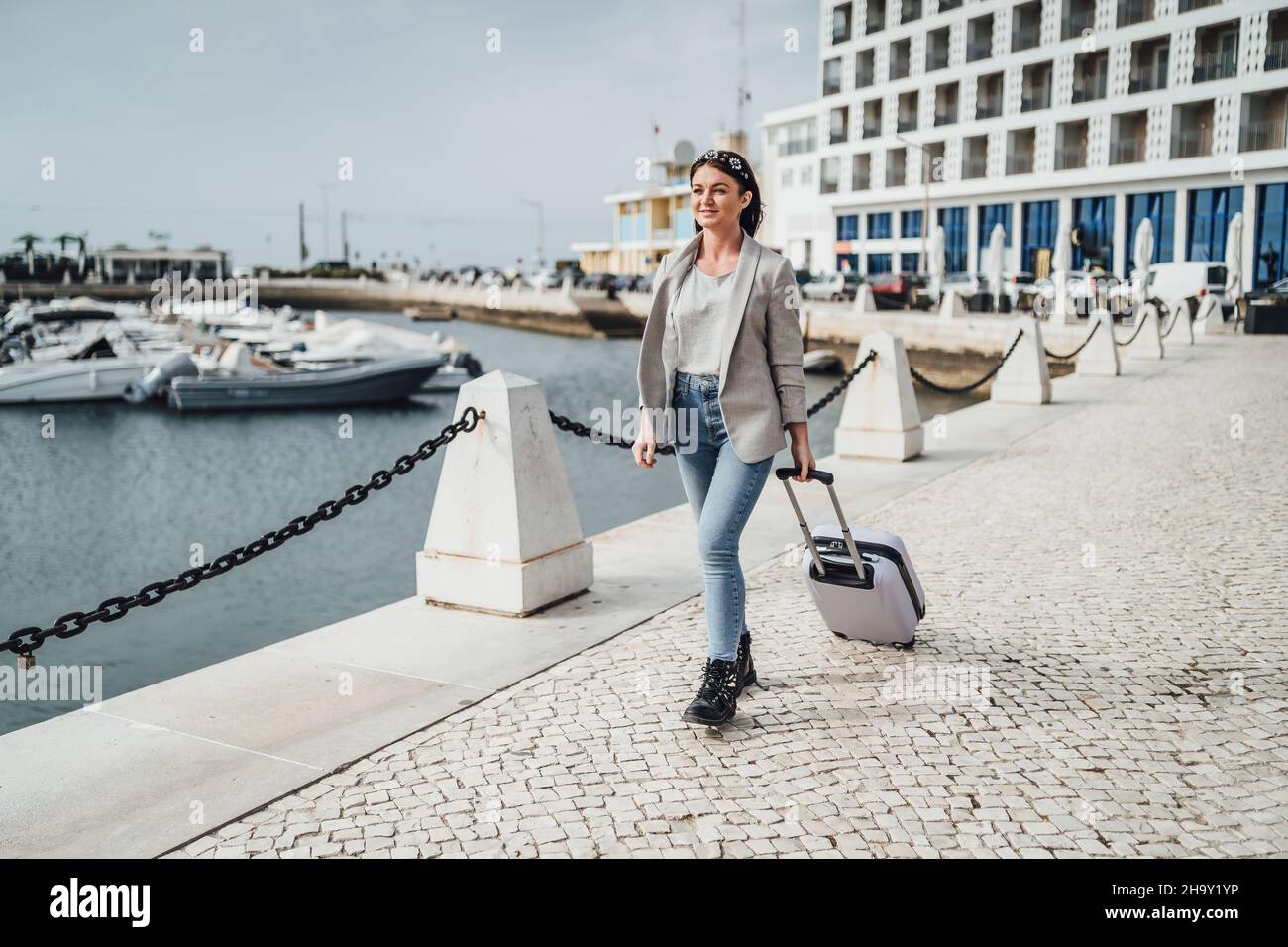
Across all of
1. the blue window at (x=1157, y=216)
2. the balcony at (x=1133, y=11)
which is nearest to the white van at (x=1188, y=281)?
the blue window at (x=1157, y=216)

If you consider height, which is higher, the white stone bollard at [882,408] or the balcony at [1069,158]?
the balcony at [1069,158]

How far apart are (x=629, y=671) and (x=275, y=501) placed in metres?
16.4

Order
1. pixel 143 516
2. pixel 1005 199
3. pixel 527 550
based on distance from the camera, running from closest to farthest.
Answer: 1. pixel 527 550
2. pixel 143 516
3. pixel 1005 199

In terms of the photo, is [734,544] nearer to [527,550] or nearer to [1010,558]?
[527,550]

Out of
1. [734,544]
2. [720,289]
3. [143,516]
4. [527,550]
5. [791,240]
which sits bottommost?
[143,516]

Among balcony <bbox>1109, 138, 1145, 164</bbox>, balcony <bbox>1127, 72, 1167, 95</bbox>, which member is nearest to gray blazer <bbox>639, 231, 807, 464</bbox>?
balcony <bbox>1127, 72, 1167, 95</bbox>

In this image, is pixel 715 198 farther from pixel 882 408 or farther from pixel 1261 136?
pixel 1261 136

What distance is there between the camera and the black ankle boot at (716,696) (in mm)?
3850

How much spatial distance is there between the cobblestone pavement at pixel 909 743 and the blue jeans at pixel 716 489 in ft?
1.45

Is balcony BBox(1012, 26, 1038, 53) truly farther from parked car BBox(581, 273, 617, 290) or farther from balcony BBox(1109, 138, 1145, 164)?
parked car BBox(581, 273, 617, 290)

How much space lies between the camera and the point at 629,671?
457 centimetres

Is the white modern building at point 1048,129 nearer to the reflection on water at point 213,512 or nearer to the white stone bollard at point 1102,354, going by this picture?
the reflection on water at point 213,512

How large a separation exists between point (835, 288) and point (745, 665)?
40.8 metres
